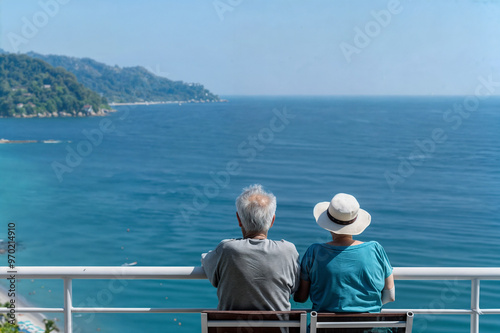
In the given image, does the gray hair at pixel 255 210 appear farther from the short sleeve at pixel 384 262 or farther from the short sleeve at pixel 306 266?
the short sleeve at pixel 384 262

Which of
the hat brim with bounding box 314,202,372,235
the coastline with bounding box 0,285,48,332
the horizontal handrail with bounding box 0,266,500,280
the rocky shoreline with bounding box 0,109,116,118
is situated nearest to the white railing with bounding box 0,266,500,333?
the horizontal handrail with bounding box 0,266,500,280

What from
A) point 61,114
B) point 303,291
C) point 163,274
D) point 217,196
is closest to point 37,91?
point 61,114

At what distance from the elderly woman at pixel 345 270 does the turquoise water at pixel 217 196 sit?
638 inches

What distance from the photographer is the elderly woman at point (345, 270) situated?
2.19 m

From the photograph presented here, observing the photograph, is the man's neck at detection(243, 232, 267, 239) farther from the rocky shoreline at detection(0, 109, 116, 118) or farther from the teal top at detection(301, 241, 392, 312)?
the rocky shoreline at detection(0, 109, 116, 118)

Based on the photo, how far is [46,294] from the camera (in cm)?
2639

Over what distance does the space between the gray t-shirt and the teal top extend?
0.37 feet

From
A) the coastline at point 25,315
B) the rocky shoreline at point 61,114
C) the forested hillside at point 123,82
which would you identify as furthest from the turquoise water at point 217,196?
the forested hillside at point 123,82

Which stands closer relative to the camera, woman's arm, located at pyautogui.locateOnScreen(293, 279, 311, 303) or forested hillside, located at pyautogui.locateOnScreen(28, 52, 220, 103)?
woman's arm, located at pyautogui.locateOnScreen(293, 279, 311, 303)

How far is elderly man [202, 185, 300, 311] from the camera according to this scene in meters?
2.16

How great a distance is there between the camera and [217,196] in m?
51.2

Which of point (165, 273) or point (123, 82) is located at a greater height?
point (123, 82)

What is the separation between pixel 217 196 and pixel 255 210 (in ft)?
161

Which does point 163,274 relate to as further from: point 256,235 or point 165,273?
point 256,235
